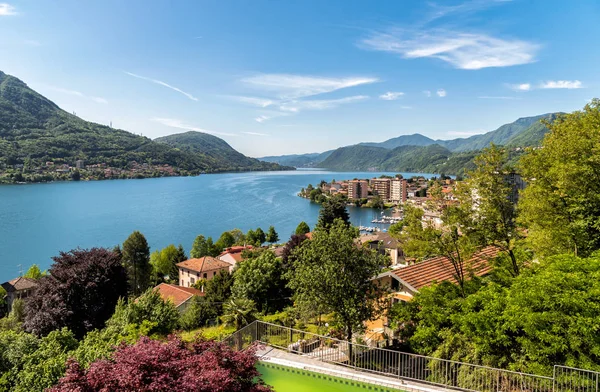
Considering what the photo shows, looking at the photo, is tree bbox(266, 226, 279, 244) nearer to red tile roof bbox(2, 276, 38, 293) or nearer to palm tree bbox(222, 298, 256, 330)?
red tile roof bbox(2, 276, 38, 293)

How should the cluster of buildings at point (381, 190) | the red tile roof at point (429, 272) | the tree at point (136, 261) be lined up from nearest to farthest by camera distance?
1. the red tile roof at point (429, 272)
2. the tree at point (136, 261)
3. the cluster of buildings at point (381, 190)

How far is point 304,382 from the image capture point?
7664mm

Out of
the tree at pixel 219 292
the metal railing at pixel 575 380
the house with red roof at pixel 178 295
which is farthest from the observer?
the house with red roof at pixel 178 295

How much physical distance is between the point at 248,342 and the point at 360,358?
9.79 feet

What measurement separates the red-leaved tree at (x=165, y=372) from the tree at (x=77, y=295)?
444 inches

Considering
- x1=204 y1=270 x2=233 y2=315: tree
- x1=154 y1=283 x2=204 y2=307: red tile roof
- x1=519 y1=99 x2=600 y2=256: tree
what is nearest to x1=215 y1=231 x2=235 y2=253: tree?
x1=154 y1=283 x2=204 y2=307: red tile roof

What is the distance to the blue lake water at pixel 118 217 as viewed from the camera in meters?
48.1

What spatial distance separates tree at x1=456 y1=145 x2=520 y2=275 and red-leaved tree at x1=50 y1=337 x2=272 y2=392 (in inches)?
309

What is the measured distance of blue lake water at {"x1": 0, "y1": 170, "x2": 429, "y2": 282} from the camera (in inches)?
1892

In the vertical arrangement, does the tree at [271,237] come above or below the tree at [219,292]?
below

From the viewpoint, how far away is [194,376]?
4.14 meters

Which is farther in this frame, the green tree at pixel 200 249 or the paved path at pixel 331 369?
the green tree at pixel 200 249

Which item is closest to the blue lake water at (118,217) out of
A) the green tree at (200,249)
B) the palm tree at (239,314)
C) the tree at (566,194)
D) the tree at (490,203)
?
the green tree at (200,249)

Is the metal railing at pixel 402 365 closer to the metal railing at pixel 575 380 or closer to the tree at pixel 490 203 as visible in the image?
the metal railing at pixel 575 380
